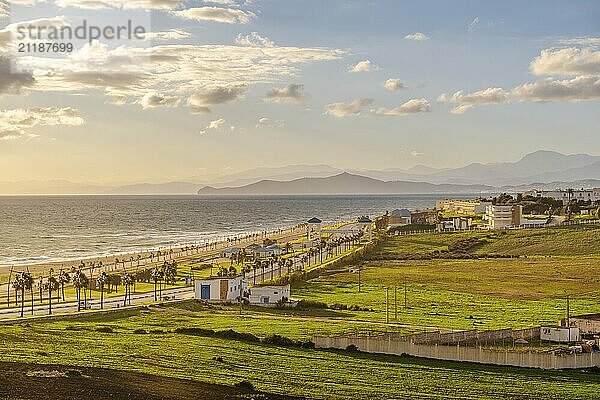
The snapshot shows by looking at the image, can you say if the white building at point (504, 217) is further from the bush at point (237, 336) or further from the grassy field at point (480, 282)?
the bush at point (237, 336)

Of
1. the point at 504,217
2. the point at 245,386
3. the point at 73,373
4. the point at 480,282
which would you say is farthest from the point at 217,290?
the point at 504,217

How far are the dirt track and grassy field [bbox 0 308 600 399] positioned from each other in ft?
4.17

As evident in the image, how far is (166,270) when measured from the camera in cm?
8100

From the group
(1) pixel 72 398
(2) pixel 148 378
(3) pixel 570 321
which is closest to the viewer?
(1) pixel 72 398

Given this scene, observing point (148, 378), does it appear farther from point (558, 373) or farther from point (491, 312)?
point (491, 312)

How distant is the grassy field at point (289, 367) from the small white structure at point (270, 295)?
69.5 feet

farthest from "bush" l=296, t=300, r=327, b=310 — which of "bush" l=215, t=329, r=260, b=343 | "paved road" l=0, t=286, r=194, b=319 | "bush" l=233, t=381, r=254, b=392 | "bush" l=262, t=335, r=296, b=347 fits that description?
"bush" l=233, t=381, r=254, b=392

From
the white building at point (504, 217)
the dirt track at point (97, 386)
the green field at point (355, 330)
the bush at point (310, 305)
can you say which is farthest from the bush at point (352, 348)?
the white building at point (504, 217)

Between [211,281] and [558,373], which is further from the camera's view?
[211,281]

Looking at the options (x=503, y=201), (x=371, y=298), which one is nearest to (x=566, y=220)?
(x=503, y=201)

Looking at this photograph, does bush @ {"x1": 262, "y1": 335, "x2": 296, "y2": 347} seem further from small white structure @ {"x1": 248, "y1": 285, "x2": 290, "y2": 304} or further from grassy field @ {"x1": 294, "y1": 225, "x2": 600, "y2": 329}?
small white structure @ {"x1": 248, "y1": 285, "x2": 290, "y2": 304}

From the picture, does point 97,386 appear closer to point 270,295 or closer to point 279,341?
point 279,341

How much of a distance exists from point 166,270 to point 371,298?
23023 millimetres

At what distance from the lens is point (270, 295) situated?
6500cm
